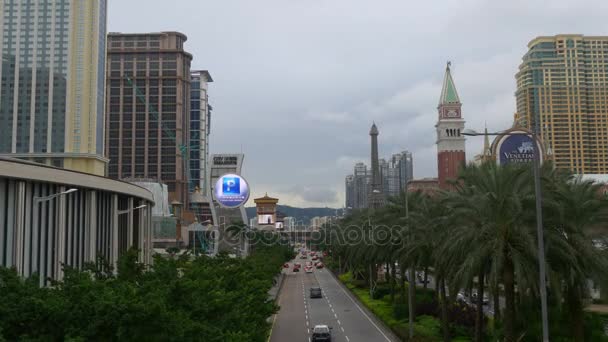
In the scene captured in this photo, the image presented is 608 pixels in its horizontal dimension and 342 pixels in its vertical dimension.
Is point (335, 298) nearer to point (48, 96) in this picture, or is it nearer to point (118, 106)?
point (48, 96)

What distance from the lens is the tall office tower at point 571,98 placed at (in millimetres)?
169500

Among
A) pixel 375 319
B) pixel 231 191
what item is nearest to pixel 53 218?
pixel 375 319

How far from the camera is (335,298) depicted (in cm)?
6694

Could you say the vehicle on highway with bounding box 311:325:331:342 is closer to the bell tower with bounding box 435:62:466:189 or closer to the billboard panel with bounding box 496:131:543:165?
Result: the billboard panel with bounding box 496:131:543:165

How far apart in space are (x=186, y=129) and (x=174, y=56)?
2214 cm

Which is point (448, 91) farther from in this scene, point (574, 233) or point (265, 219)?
point (574, 233)

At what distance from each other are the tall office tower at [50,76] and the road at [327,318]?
191ft

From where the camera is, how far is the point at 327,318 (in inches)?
1950

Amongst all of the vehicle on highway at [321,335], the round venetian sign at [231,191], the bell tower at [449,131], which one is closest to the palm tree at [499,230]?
the vehicle on highway at [321,335]

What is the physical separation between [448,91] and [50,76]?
96948mm

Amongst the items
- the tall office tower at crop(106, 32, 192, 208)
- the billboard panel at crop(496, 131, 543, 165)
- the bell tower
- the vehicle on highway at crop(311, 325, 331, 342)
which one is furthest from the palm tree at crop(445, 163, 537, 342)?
the tall office tower at crop(106, 32, 192, 208)

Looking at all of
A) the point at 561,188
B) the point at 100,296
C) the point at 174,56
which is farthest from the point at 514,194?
the point at 174,56

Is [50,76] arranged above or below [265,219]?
above

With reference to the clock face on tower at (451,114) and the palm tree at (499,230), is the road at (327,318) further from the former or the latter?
the clock face on tower at (451,114)
